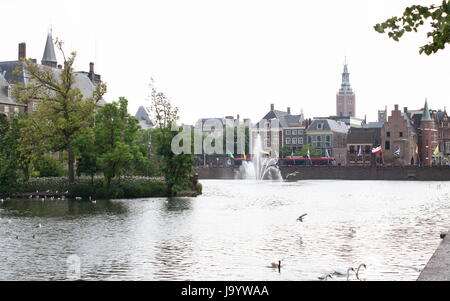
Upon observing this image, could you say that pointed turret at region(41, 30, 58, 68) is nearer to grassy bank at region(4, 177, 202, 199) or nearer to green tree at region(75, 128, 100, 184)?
grassy bank at region(4, 177, 202, 199)

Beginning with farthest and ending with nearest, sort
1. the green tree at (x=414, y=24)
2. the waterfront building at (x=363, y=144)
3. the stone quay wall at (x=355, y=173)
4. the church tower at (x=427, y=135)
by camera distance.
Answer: the waterfront building at (x=363, y=144) < the church tower at (x=427, y=135) < the stone quay wall at (x=355, y=173) < the green tree at (x=414, y=24)

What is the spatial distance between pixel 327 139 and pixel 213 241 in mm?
132447

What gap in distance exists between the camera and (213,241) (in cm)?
2903

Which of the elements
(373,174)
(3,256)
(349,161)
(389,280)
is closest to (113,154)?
(3,256)

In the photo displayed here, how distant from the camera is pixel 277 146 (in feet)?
550

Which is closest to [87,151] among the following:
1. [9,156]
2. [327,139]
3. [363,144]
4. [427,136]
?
[9,156]

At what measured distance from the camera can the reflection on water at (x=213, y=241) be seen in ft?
70.0

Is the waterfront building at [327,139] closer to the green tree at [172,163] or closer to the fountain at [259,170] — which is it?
Answer: the fountain at [259,170]

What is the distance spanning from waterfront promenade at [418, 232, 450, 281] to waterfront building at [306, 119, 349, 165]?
138 meters

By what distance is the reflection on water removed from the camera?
21.3m

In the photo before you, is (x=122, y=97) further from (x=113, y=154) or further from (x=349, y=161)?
(x=349, y=161)

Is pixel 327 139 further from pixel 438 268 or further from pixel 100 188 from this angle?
pixel 438 268

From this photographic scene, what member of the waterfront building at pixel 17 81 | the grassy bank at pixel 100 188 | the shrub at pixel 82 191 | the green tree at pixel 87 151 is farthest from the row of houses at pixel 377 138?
the shrub at pixel 82 191

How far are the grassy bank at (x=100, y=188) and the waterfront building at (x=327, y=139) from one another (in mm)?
95728
